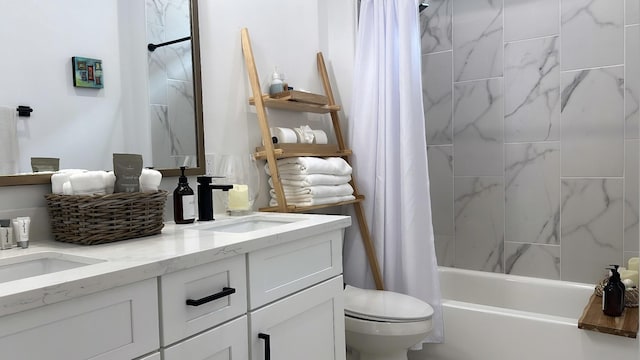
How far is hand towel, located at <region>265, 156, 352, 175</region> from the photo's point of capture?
2029mm

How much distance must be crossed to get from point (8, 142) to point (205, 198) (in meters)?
0.63

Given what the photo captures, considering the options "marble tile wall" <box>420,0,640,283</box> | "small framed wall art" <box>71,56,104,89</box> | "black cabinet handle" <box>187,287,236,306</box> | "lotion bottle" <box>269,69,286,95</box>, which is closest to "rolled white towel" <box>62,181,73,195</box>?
"small framed wall art" <box>71,56,104,89</box>

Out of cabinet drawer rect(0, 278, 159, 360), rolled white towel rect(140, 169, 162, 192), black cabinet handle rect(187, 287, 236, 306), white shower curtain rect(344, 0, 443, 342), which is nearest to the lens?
cabinet drawer rect(0, 278, 159, 360)

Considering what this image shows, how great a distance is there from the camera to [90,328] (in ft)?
2.83

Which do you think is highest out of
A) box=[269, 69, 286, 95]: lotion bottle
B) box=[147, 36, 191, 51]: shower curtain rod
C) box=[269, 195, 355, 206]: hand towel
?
box=[147, 36, 191, 51]: shower curtain rod

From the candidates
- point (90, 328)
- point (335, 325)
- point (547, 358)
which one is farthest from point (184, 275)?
point (547, 358)

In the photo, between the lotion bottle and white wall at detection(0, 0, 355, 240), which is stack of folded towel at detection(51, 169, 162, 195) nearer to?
white wall at detection(0, 0, 355, 240)

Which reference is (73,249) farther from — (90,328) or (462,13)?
(462,13)

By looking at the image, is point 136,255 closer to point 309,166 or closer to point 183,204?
point 183,204

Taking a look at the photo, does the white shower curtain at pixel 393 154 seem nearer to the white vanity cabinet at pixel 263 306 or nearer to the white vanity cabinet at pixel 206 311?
the white vanity cabinet at pixel 263 306

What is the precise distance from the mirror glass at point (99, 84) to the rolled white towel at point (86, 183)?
0.15m

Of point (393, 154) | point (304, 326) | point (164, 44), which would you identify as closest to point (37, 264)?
point (304, 326)

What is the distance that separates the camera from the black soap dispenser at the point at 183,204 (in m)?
1.61

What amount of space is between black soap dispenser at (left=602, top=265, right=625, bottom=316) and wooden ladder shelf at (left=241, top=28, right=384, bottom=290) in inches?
39.5
